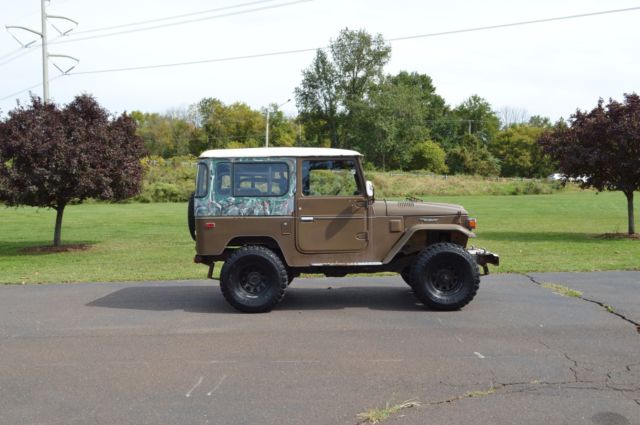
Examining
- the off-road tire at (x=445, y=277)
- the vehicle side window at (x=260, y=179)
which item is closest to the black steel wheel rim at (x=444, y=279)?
the off-road tire at (x=445, y=277)

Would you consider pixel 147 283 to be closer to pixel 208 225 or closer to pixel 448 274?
pixel 208 225

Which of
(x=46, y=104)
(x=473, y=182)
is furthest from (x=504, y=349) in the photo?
(x=473, y=182)

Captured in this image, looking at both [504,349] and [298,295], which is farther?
[298,295]

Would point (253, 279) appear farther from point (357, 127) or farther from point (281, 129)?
point (281, 129)

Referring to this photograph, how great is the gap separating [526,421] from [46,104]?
16.6 meters

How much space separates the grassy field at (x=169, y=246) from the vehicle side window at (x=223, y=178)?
12.3 feet

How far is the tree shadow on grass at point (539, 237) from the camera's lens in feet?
60.8

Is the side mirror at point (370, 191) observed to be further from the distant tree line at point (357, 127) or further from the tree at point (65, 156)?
the distant tree line at point (357, 127)

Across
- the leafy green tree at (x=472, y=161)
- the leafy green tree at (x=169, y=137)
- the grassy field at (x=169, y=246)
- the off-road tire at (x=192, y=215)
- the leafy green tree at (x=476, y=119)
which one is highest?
the leafy green tree at (x=476, y=119)

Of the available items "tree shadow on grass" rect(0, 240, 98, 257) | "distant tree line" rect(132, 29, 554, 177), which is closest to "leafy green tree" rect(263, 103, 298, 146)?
"distant tree line" rect(132, 29, 554, 177)

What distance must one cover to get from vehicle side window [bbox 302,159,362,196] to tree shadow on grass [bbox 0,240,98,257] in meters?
11.7

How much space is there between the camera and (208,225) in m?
8.25

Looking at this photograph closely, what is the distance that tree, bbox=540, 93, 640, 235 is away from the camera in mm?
17859

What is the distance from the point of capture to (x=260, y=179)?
8.31 m
